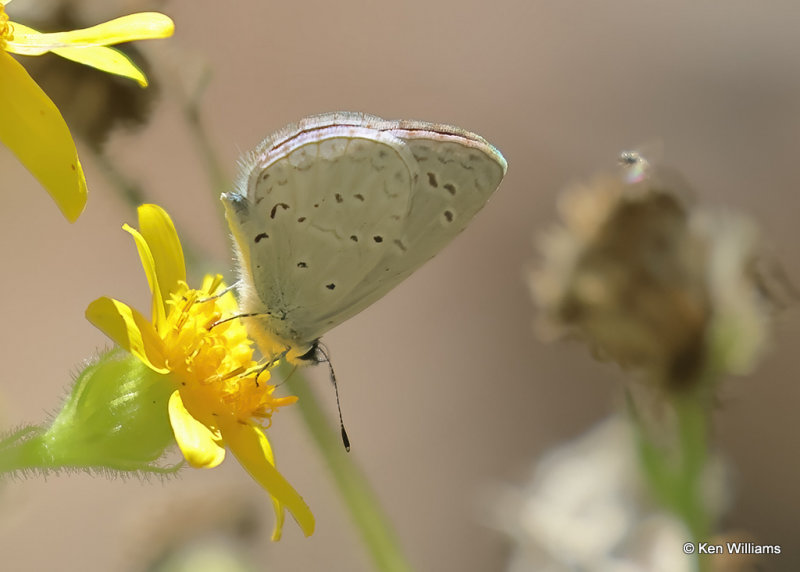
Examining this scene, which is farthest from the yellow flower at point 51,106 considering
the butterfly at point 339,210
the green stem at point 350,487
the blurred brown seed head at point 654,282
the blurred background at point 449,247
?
the blurred background at point 449,247

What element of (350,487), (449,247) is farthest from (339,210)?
(449,247)

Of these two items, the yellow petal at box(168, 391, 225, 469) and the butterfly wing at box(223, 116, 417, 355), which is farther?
the butterfly wing at box(223, 116, 417, 355)

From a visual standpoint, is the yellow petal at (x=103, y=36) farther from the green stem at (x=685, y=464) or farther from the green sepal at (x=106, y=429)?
the green stem at (x=685, y=464)

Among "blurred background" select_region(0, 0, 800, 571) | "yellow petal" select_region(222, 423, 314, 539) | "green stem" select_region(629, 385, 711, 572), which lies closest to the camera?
"yellow petal" select_region(222, 423, 314, 539)

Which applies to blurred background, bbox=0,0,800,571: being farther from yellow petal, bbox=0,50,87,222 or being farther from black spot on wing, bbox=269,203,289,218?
yellow petal, bbox=0,50,87,222

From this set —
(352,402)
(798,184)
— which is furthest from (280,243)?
(798,184)

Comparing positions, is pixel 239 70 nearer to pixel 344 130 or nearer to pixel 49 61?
pixel 49 61

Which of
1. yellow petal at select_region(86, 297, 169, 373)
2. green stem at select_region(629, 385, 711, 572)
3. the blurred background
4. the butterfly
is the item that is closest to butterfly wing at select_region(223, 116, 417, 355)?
the butterfly

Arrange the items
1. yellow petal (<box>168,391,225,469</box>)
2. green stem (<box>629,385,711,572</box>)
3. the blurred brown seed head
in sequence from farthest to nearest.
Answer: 1. the blurred brown seed head
2. green stem (<box>629,385,711,572</box>)
3. yellow petal (<box>168,391,225,469</box>)
